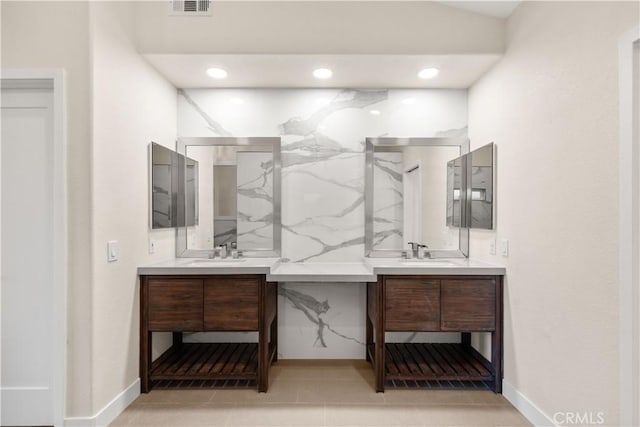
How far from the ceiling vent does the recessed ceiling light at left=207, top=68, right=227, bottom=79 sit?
0.39 m

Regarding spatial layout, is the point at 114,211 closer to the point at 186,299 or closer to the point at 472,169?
the point at 186,299

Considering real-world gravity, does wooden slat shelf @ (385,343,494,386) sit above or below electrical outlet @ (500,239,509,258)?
below

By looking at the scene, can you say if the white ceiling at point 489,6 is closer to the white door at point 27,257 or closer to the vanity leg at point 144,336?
the white door at point 27,257

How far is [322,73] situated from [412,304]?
189cm

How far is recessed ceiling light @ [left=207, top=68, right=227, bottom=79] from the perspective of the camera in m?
2.61

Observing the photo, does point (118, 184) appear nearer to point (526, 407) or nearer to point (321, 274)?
point (321, 274)

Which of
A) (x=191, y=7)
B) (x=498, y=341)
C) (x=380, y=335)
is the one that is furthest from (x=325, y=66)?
(x=498, y=341)

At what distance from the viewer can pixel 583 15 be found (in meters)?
1.68

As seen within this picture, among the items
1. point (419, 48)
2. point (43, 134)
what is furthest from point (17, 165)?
point (419, 48)

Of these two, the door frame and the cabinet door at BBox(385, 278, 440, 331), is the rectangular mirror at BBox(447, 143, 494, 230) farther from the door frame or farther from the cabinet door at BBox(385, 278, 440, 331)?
the door frame

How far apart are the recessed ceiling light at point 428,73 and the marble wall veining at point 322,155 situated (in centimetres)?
27

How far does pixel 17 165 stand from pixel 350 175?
2283 mm

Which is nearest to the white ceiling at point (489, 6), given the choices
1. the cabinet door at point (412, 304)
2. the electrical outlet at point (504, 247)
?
the electrical outlet at point (504, 247)

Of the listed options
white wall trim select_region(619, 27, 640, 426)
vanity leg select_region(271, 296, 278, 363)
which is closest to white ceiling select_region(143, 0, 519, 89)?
white wall trim select_region(619, 27, 640, 426)
